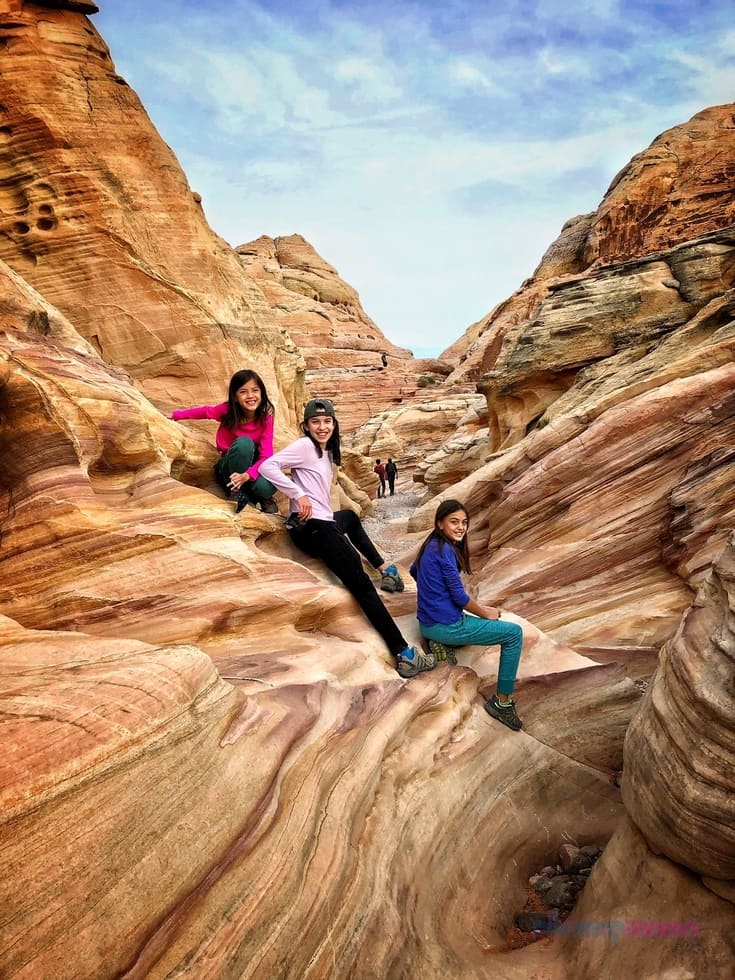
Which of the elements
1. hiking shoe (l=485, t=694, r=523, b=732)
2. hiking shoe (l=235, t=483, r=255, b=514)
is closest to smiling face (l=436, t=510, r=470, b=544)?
hiking shoe (l=485, t=694, r=523, b=732)

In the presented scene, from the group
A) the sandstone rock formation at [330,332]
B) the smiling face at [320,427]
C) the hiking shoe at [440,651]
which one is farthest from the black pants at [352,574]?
the sandstone rock formation at [330,332]

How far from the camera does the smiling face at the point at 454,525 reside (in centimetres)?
502

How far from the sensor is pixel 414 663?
16.9ft

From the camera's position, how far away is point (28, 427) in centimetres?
514

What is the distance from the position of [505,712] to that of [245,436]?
4.28 m

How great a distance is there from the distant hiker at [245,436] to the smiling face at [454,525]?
8.60 feet

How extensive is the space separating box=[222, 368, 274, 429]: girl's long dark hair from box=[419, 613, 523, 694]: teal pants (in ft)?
11.5

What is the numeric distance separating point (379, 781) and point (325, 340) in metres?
59.1

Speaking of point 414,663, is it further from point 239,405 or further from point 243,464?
point 239,405

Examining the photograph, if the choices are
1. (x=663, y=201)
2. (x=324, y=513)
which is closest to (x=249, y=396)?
(x=324, y=513)

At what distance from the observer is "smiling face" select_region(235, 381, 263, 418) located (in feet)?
21.7

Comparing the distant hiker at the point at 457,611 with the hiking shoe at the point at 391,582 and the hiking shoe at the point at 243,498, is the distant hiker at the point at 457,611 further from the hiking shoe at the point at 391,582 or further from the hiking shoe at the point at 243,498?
the hiking shoe at the point at 243,498

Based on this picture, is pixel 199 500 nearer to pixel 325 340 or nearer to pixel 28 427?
pixel 28 427

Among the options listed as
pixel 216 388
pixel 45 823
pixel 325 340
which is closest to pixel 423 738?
pixel 45 823
